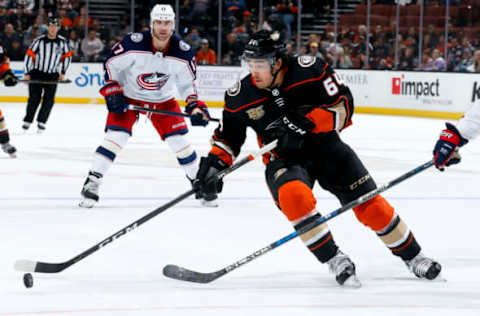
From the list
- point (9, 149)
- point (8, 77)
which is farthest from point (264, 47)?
point (8, 77)

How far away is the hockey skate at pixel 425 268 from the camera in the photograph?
3037mm

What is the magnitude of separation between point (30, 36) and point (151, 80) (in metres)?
9.39

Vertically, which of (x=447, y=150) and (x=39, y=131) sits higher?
(x=447, y=150)

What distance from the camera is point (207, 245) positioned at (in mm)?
3758

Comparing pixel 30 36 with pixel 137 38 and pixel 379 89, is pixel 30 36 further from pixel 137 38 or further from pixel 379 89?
pixel 137 38

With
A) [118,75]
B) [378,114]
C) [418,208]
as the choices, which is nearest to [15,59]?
[378,114]

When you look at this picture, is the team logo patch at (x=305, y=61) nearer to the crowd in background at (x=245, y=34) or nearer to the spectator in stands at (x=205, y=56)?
the crowd in background at (x=245, y=34)

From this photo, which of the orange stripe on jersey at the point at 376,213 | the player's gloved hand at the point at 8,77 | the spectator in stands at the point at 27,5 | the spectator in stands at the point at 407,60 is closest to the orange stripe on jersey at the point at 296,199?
the orange stripe on jersey at the point at 376,213

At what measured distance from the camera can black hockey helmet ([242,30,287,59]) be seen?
286 cm

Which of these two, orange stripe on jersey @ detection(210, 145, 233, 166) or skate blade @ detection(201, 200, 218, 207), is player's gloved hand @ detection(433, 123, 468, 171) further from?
skate blade @ detection(201, 200, 218, 207)

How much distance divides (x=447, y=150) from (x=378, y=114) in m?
9.58

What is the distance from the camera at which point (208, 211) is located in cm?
474

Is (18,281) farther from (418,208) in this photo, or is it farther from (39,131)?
(39,131)

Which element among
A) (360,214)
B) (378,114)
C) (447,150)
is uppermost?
(447,150)
